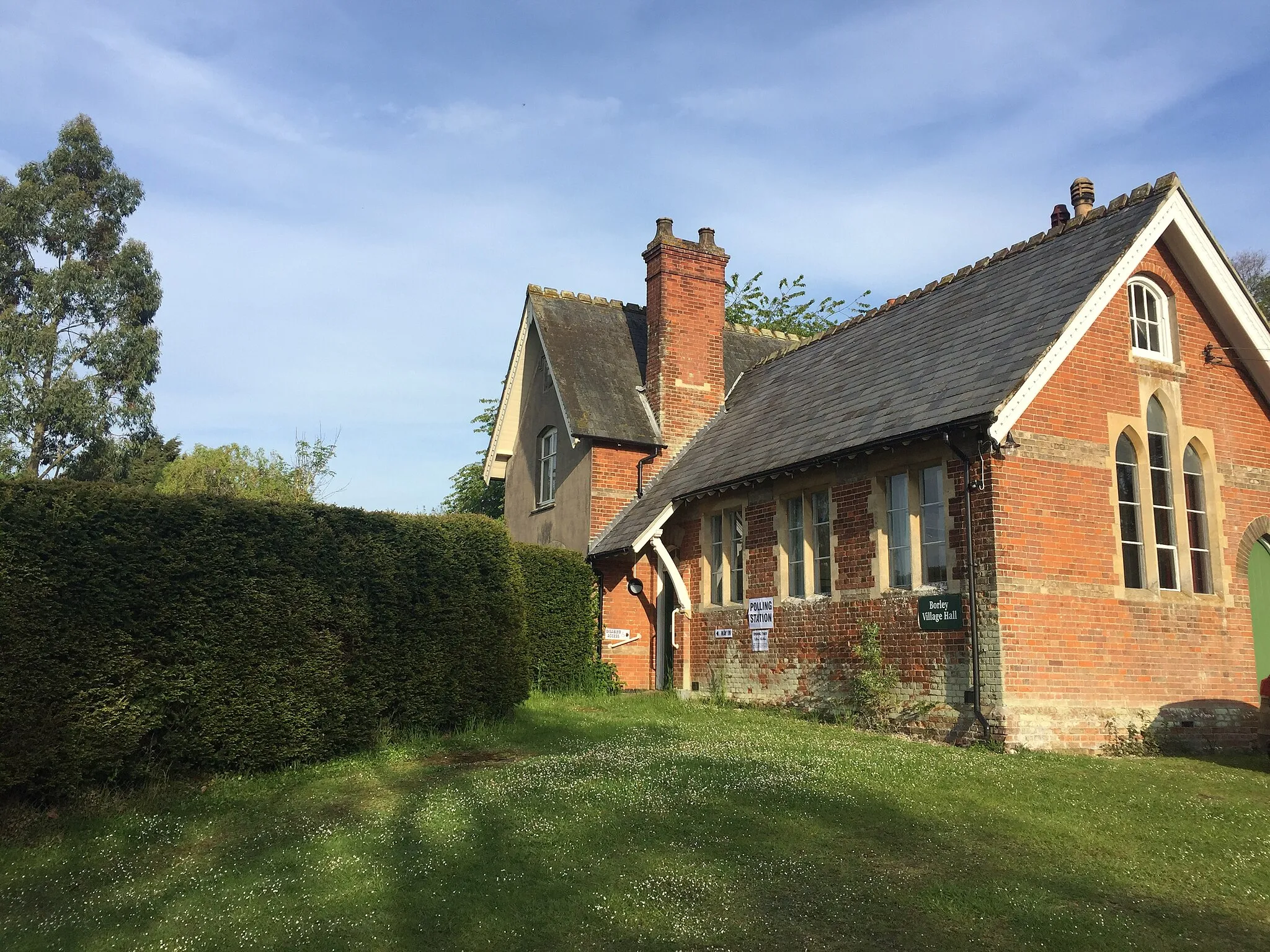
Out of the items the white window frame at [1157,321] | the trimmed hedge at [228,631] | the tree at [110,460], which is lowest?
the trimmed hedge at [228,631]

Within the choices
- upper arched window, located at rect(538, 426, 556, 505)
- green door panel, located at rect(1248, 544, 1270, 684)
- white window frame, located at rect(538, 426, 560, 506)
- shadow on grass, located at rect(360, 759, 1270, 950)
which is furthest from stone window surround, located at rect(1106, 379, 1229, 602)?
upper arched window, located at rect(538, 426, 556, 505)

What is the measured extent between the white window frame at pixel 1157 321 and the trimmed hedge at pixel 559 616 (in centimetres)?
1035

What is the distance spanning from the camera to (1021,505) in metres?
12.1

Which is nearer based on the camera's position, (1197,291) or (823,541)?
(1197,291)

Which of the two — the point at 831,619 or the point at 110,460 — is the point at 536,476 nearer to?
the point at 831,619

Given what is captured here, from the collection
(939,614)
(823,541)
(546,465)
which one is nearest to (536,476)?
(546,465)

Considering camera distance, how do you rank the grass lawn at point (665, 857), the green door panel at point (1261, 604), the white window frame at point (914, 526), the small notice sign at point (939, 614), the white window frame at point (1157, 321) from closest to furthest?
the grass lawn at point (665, 857) → the small notice sign at point (939, 614) → the white window frame at point (914, 526) → the white window frame at point (1157, 321) → the green door panel at point (1261, 604)

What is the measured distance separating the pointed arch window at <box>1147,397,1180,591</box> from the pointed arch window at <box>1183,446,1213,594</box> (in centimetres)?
31

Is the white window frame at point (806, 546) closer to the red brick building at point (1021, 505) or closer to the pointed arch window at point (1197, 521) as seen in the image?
the red brick building at point (1021, 505)

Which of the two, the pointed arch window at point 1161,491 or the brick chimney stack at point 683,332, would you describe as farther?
the brick chimney stack at point 683,332

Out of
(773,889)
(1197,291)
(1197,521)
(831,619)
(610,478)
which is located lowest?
(773,889)

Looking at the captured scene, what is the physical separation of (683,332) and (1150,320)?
33.6 feet

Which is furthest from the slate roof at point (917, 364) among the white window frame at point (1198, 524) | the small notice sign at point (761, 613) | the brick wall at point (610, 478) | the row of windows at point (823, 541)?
the white window frame at point (1198, 524)

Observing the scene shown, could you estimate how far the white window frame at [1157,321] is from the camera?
13953 millimetres
